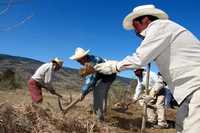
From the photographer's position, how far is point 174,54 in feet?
13.7

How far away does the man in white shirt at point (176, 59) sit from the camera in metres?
4.07

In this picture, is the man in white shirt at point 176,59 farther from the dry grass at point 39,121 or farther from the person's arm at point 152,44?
the dry grass at point 39,121

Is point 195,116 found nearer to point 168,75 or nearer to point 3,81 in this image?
point 168,75

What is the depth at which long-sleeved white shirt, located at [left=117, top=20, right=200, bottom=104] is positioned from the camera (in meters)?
4.08

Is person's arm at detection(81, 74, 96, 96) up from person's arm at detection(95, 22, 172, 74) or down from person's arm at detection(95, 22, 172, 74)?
up

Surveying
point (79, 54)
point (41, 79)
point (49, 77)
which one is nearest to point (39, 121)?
point (79, 54)

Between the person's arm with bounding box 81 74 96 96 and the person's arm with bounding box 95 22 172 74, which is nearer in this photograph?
the person's arm with bounding box 95 22 172 74

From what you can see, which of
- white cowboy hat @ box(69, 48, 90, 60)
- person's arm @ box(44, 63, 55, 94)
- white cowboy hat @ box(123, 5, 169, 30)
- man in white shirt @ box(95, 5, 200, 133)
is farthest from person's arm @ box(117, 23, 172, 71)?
person's arm @ box(44, 63, 55, 94)

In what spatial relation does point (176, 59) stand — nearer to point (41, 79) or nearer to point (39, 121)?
point (39, 121)

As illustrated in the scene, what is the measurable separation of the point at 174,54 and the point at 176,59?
53 millimetres

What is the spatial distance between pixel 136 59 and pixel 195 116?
0.71 meters

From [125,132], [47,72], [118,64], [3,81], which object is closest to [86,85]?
[125,132]

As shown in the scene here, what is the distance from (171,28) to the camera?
13.8 feet

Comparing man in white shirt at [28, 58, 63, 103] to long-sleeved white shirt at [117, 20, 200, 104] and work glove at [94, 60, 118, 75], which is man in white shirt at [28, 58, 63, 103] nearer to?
work glove at [94, 60, 118, 75]
